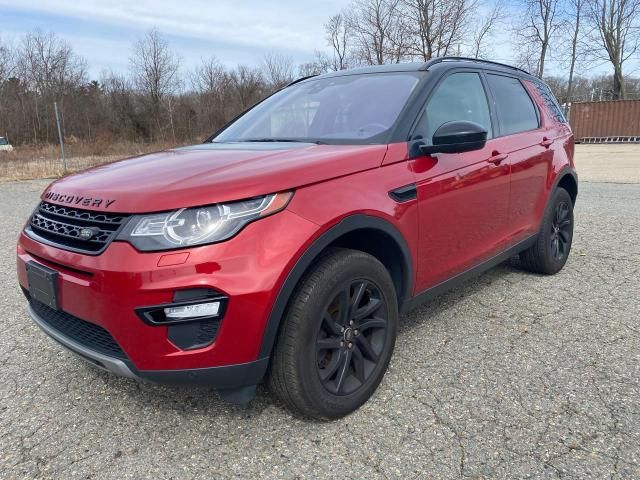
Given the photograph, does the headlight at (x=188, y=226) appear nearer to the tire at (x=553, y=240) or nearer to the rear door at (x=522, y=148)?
the rear door at (x=522, y=148)

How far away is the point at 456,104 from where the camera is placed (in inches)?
125

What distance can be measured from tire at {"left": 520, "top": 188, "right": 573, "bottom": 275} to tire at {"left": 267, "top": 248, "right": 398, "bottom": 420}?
7.21 ft

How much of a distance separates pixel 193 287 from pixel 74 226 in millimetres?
687

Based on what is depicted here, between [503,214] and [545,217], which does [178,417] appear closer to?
[503,214]

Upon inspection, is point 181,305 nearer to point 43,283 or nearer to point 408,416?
point 43,283

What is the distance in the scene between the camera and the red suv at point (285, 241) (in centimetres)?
188

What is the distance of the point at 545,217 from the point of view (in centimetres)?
409

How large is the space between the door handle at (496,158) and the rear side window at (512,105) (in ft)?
0.82

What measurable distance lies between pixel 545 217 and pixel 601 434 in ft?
7.45

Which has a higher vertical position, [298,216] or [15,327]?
[298,216]

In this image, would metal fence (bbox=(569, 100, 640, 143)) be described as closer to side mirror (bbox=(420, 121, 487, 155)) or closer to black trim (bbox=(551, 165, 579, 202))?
black trim (bbox=(551, 165, 579, 202))

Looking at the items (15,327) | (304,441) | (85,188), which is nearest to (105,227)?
(85,188)

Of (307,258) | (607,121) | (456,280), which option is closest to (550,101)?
(456,280)

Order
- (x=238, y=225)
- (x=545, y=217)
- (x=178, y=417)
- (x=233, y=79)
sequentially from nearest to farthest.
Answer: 1. (x=238, y=225)
2. (x=178, y=417)
3. (x=545, y=217)
4. (x=233, y=79)
